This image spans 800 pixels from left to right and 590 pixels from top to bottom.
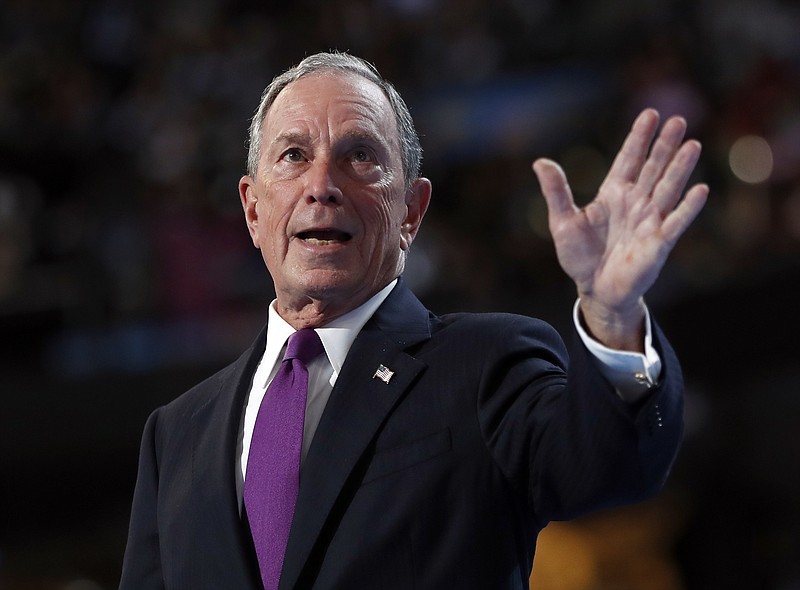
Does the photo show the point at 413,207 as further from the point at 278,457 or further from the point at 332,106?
the point at 278,457

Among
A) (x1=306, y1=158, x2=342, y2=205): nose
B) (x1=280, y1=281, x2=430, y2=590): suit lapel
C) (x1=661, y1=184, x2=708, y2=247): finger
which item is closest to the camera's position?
(x1=661, y1=184, x2=708, y2=247): finger

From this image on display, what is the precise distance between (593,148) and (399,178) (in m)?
4.71

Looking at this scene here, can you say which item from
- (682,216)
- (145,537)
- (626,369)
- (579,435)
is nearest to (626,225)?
(682,216)

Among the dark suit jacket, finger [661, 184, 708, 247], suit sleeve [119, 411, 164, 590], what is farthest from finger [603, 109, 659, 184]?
suit sleeve [119, 411, 164, 590]

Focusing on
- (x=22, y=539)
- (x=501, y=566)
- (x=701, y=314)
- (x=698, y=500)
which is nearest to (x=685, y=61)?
(x=701, y=314)

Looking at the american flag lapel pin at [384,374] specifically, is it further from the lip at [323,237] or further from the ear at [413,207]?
the ear at [413,207]

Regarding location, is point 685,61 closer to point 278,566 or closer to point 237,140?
point 237,140

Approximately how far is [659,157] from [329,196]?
69 cm

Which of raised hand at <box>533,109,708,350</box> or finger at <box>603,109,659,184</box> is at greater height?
finger at <box>603,109,659,184</box>

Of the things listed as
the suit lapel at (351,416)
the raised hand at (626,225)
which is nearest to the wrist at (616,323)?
the raised hand at (626,225)

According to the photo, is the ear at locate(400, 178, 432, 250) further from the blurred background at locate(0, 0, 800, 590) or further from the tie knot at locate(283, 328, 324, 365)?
the blurred background at locate(0, 0, 800, 590)

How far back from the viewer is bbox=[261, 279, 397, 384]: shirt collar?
2.32 m

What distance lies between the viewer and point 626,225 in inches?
72.1

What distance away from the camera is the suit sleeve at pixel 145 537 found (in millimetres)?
2393
